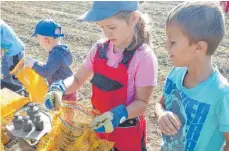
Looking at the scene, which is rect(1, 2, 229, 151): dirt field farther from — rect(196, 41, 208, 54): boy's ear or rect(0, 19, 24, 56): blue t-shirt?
rect(196, 41, 208, 54): boy's ear

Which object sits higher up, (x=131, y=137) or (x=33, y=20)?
(x=131, y=137)

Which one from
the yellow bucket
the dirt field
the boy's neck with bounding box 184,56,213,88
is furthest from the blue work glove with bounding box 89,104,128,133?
the dirt field

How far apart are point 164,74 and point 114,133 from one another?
2881mm

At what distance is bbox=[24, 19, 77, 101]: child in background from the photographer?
300 centimetres

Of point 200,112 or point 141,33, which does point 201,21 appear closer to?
point 200,112

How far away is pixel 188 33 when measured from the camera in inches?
62.9

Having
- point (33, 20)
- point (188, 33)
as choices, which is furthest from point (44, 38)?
point (33, 20)

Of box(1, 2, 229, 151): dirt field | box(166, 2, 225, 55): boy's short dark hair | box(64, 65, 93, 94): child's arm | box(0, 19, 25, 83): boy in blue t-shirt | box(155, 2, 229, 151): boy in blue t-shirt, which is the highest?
box(166, 2, 225, 55): boy's short dark hair

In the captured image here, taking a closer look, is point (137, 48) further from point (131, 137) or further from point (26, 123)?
point (26, 123)

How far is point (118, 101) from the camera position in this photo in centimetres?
214

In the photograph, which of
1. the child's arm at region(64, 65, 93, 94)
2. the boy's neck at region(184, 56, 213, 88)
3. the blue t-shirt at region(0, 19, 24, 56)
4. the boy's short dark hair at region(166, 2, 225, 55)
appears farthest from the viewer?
the blue t-shirt at region(0, 19, 24, 56)

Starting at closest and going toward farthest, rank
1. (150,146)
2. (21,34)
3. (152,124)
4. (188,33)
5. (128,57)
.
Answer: (188,33), (128,57), (150,146), (152,124), (21,34)

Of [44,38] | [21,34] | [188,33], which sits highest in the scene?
[188,33]

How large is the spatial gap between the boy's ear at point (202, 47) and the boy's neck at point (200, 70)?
0.06m
